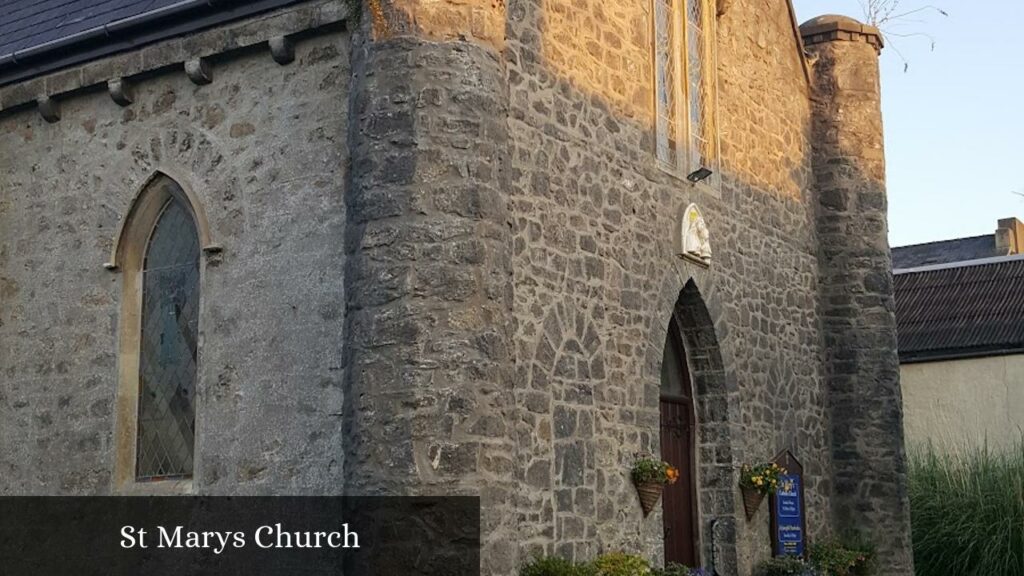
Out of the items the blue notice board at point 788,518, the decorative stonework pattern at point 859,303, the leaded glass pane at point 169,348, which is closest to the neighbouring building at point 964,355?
the decorative stonework pattern at point 859,303

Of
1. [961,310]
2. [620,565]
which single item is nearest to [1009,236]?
[961,310]

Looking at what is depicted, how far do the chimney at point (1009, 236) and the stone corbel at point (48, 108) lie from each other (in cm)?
2057

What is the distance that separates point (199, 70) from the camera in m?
10.6

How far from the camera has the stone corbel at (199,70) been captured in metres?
10.6

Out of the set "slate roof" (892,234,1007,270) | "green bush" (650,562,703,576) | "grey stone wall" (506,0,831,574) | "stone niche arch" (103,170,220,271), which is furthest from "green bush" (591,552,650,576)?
"slate roof" (892,234,1007,270)

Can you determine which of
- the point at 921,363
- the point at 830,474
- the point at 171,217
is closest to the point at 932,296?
the point at 921,363

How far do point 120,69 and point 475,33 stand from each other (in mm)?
3616

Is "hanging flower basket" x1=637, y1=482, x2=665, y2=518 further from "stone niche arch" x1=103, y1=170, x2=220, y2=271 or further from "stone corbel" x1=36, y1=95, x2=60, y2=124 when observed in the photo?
"stone corbel" x1=36, y1=95, x2=60, y2=124

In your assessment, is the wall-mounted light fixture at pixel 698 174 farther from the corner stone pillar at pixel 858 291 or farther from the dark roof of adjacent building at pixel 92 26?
the dark roof of adjacent building at pixel 92 26

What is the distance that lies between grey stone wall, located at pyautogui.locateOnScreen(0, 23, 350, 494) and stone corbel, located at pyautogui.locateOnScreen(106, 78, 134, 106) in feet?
0.30

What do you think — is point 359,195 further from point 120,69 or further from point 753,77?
point 753,77

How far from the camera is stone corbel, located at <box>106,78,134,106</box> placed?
36.4ft

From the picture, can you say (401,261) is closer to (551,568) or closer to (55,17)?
(551,568)

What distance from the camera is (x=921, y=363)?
1936cm
